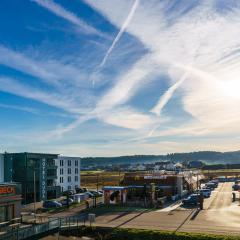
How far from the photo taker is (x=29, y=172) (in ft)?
270

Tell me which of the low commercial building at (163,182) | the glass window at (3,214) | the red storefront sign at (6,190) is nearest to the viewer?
the glass window at (3,214)

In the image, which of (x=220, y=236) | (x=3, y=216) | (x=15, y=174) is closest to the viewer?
(x=220, y=236)

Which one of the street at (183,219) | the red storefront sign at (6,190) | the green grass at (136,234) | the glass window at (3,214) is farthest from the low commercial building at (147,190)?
the glass window at (3,214)

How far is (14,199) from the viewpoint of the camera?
185 feet

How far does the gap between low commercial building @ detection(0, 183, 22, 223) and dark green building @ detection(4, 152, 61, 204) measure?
23.1 metres

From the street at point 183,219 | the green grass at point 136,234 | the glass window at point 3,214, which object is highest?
the glass window at point 3,214

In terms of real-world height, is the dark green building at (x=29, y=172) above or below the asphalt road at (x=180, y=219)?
above

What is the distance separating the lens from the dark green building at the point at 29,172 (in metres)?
82.0

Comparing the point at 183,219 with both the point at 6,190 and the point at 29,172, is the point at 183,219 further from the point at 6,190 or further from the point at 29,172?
the point at 29,172

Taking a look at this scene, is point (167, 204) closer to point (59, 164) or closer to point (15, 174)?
point (15, 174)

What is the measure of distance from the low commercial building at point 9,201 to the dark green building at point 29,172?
75.7 ft

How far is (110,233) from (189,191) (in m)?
47.3

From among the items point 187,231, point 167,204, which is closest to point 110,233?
point 187,231

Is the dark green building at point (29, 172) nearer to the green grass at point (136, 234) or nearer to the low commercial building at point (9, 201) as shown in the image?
the low commercial building at point (9, 201)
